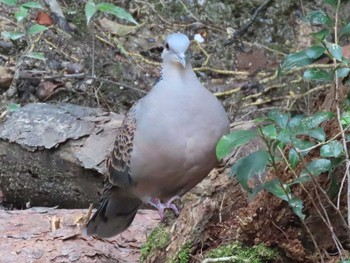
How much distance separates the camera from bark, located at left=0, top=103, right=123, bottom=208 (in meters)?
4.42

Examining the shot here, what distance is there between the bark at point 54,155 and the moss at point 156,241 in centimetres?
120

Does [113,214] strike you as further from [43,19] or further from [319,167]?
[43,19]

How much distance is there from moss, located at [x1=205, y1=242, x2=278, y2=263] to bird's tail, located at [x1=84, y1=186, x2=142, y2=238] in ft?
3.20

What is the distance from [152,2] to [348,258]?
442 centimetres

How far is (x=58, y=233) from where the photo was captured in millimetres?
3623

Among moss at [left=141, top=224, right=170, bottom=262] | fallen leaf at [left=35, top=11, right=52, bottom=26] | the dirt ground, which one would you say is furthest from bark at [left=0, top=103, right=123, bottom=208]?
fallen leaf at [left=35, top=11, right=52, bottom=26]

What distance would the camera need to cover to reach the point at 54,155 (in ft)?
14.7

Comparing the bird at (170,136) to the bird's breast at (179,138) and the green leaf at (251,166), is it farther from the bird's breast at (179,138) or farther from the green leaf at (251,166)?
the green leaf at (251,166)

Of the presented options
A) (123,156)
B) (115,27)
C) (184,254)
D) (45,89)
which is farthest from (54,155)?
(115,27)

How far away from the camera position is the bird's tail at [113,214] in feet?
12.0

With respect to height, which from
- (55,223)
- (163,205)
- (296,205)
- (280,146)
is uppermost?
(280,146)

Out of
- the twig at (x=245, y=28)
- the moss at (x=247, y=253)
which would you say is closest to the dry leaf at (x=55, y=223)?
the moss at (x=247, y=253)

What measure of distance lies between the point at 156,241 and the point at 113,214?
67 cm

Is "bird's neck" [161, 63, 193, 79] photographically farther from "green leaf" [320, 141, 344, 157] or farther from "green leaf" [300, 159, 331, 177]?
"green leaf" [320, 141, 344, 157]
